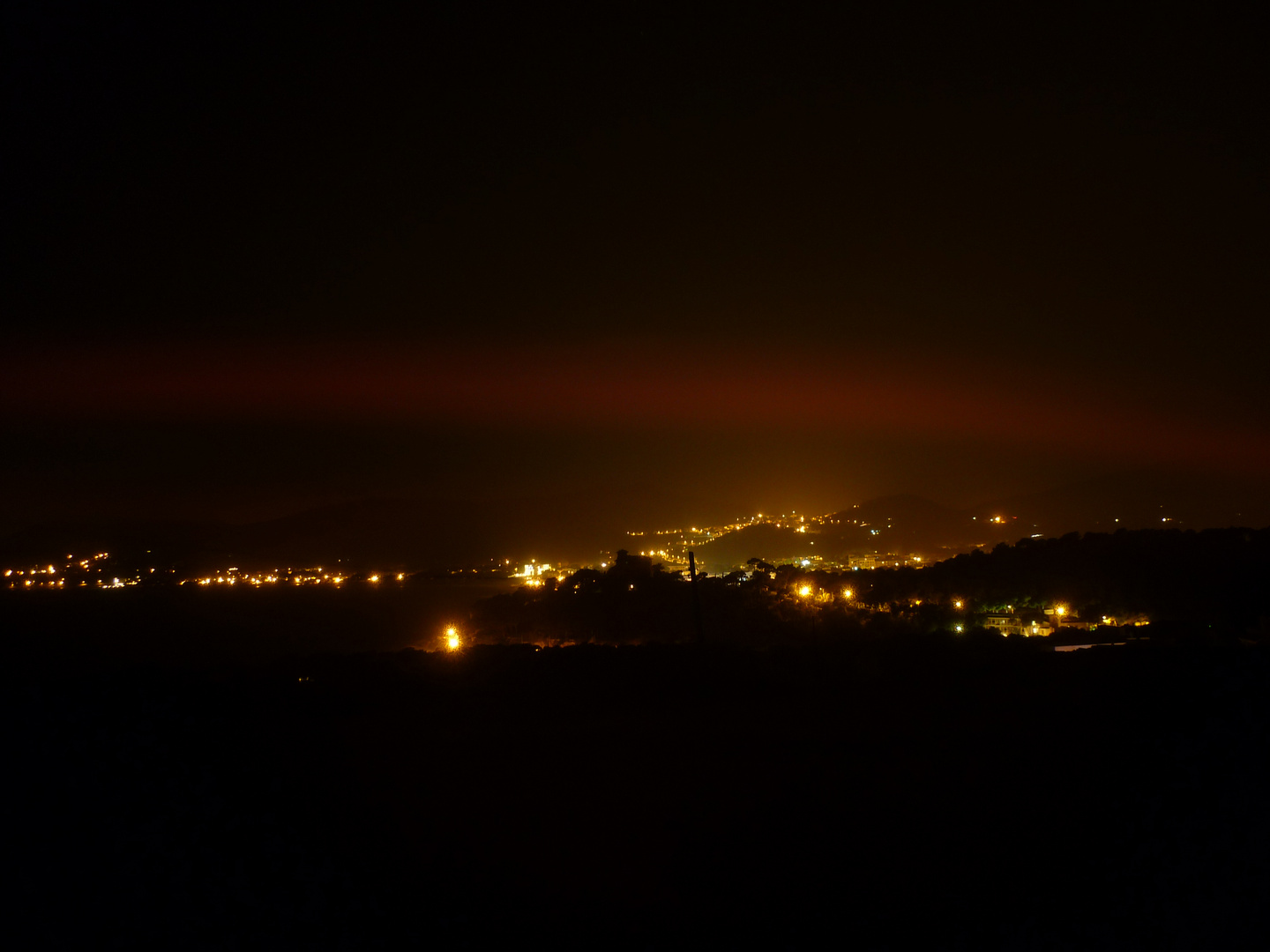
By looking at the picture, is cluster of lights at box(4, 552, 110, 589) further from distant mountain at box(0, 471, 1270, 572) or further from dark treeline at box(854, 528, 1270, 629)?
dark treeline at box(854, 528, 1270, 629)

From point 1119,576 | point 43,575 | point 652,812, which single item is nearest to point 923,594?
point 1119,576

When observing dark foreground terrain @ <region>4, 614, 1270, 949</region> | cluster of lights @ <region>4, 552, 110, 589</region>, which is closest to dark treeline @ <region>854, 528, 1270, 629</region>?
dark foreground terrain @ <region>4, 614, 1270, 949</region>

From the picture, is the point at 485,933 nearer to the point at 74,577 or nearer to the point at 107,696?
the point at 107,696

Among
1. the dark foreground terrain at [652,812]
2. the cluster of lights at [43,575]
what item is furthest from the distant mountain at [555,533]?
the dark foreground terrain at [652,812]

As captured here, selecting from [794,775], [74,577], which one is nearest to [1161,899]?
[794,775]

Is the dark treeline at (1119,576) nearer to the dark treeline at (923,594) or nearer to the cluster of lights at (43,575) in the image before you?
the dark treeline at (923,594)

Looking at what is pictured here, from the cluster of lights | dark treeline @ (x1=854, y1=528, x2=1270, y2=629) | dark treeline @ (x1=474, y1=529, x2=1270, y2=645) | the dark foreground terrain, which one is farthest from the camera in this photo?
the cluster of lights
